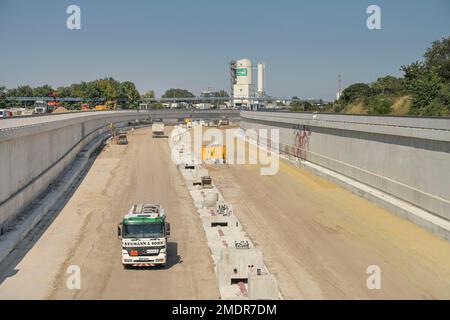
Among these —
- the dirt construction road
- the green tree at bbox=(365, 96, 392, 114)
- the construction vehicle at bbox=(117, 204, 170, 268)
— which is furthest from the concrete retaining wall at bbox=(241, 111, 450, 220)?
the green tree at bbox=(365, 96, 392, 114)

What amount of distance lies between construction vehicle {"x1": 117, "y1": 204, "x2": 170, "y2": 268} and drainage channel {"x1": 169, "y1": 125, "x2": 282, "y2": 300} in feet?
7.55

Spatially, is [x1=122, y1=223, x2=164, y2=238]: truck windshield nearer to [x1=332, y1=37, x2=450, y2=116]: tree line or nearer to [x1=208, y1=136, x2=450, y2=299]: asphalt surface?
[x1=208, y1=136, x2=450, y2=299]: asphalt surface

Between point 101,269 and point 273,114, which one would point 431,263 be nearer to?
point 101,269

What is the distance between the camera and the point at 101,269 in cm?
2425

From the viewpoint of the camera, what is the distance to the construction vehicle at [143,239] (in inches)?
905

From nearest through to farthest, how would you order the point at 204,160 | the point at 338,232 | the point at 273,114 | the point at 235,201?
the point at 338,232
the point at 235,201
the point at 204,160
the point at 273,114

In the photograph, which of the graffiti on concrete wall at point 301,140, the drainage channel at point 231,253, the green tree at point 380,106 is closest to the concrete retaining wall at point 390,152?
the graffiti on concrete wall at point 301,140

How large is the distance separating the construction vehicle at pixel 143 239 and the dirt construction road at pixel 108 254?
1.90 ft

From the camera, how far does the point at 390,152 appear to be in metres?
38.7

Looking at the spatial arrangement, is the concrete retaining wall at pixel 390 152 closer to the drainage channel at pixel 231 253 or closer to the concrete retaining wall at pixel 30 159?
the drainage channel at pixel 231 253

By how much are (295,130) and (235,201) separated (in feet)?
89.5

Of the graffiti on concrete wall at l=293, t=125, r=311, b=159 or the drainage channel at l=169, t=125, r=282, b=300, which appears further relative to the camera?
the graffiti on concrete wall at l=293, t=125, r=311, b=159

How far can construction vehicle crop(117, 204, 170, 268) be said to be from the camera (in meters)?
23.0
